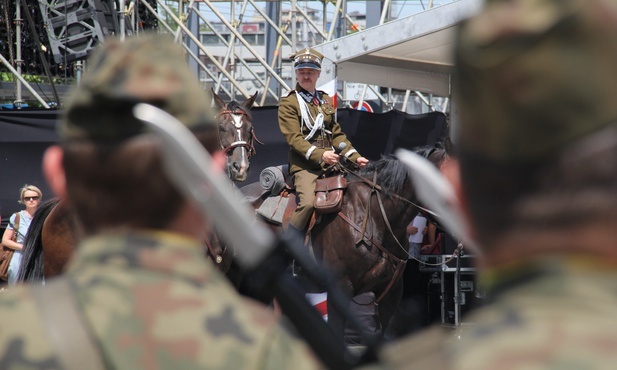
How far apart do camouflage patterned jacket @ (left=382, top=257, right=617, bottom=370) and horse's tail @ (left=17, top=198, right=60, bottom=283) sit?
6.72 m

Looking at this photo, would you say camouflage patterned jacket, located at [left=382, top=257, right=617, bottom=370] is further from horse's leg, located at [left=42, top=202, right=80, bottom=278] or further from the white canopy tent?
the white canopy tent

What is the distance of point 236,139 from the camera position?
929 centimetres

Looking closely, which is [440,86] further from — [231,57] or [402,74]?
[231,57]

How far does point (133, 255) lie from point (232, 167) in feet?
25.0

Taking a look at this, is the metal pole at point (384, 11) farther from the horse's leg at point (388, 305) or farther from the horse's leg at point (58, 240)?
the horse's leg at point (58, 240)

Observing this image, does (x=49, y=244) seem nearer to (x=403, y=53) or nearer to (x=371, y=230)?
(x=371, y=230)

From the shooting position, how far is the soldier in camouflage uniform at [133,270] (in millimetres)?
1563

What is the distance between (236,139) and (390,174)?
147 centimetres

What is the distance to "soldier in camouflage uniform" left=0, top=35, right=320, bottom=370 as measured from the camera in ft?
5.13

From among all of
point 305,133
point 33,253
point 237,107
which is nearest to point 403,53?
point 305,133

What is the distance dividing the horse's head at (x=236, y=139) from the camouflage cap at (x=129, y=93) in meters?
7.43

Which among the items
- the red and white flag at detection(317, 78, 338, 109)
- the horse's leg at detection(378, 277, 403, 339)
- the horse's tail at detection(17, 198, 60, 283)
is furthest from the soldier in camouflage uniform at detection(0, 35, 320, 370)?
the red and white flag at detection(317, 78, 338, 109)

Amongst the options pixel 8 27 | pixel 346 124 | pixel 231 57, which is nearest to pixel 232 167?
pixel 346 124

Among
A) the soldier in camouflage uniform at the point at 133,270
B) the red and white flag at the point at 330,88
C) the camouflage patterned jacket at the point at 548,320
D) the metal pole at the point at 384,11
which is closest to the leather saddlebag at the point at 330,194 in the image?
the red and white flag at the point at 330,88
